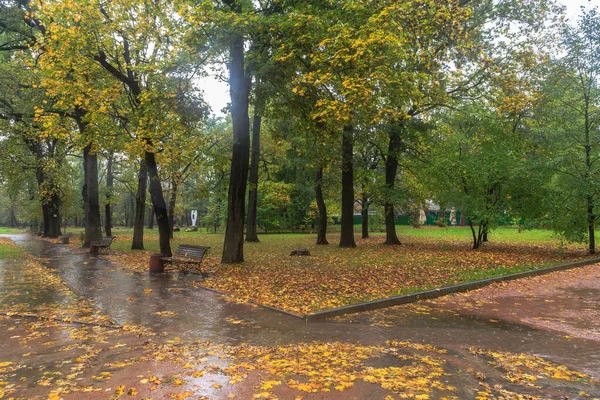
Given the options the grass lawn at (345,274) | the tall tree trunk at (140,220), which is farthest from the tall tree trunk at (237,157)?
the tall tree trunk at (140,220)

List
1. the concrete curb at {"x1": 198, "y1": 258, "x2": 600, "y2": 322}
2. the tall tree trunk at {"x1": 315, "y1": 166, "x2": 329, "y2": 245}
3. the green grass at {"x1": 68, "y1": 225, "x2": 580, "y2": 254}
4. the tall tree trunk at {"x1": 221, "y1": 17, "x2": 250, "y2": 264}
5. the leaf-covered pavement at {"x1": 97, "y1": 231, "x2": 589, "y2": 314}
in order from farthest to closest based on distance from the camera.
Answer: the tall tree trunk at {"x1": 315, "y1": 166, "x2": 329, "y2": 245}, the green grass at {"x1": 68, "y1": 225, "x2": 580, "y2": 254}, the tall tree trunk at {"x1": 221, "y1": 17, "x2": 250, "y2": 264}, the leaf-covered pavement at {"x1": 97, "y1": 231, "x2": 589, "y2": 314}, the concrete curb at {"x1": 198, "y1": 258, "x2": 600, "y2": 322}

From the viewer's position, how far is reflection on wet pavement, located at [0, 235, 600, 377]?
568 cm

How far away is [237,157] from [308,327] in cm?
785

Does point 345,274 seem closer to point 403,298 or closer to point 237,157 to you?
point 403,298

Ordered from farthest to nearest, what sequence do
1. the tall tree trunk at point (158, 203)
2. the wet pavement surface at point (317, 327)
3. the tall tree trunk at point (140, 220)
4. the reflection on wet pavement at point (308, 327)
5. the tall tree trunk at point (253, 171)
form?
the tall tree trunk at point (253, 171) < the tall tree trunk at point (140, 220) < the tall tree trunk at point (158, 203) < the reflection on wet pavement at point (308, 327) < the wet pavement surface at point (317, 327)

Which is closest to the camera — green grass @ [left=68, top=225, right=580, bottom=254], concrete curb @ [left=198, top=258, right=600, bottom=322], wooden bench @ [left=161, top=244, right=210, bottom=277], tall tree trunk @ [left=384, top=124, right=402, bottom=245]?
concrete curb @ [left=198, top=258, right=600, bottom=322]

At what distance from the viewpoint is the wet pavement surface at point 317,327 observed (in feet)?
18.3

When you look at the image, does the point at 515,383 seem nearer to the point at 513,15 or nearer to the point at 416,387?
the point at 416,387

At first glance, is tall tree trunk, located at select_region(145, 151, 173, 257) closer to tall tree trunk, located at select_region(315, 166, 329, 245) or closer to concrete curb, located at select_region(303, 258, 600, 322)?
concrete curb, located at select_region(303, 258, 600, 322)

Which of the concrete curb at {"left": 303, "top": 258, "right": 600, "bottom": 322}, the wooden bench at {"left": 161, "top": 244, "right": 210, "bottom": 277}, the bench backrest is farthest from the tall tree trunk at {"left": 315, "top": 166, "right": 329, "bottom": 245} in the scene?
the concrete curb at {"left": 303, "top": 258, "right": 600, "bottom": 322}

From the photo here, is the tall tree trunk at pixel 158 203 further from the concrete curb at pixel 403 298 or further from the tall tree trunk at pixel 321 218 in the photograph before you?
the tall tree trunk at pixel 321 218

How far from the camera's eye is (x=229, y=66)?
Answer: 44.1 feet

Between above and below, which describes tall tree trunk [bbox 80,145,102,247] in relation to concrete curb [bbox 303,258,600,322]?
above

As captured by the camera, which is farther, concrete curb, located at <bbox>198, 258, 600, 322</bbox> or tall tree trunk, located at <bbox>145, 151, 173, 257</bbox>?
tall tree trunk, located at <bbox>145, 151, 173, 257</bbox>
